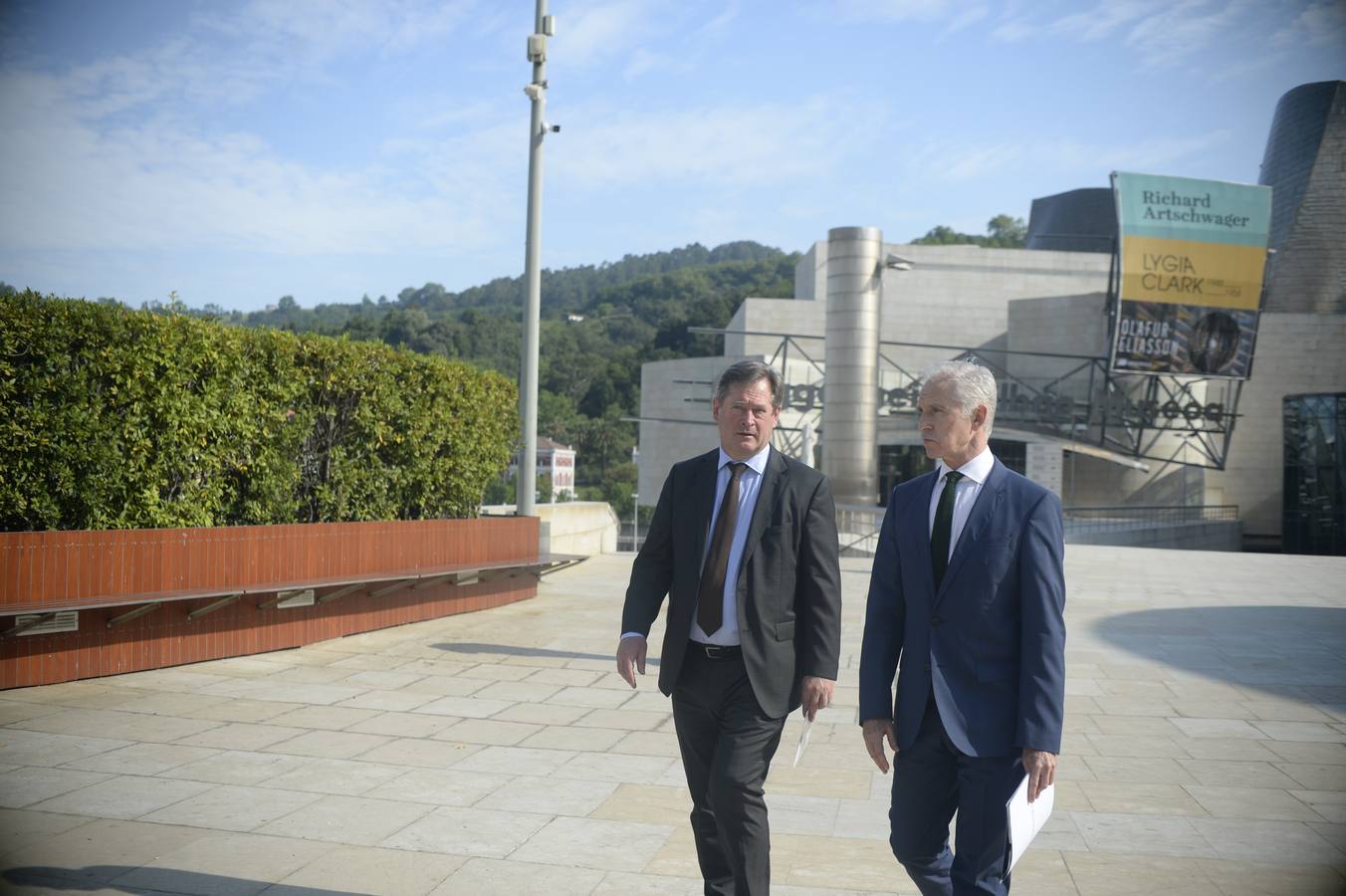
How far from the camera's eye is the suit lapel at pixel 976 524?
3471mm

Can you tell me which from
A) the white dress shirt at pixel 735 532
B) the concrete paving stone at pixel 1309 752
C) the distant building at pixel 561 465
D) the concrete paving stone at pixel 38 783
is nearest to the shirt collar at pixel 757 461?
the white dress shirt at pixel 735 532

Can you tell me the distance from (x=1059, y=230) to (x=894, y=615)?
79320mm

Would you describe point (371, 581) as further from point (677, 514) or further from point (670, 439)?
point (670, 439)

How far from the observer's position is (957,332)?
177ft

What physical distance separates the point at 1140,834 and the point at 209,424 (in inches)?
292

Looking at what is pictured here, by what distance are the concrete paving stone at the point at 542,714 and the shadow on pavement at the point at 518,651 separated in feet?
6.82

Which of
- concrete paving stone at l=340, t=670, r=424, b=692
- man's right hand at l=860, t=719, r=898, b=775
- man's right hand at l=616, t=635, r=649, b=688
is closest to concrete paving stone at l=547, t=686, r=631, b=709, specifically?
concrete paving stone at l=340, t=670, r=424, b=692

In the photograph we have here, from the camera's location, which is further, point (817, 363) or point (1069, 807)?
point (817, 363)

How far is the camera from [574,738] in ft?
24.1

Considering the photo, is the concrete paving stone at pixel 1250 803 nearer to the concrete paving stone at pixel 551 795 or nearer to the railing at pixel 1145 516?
the concrete paving stone at pixel 551 795

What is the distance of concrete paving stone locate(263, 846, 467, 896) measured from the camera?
14.5ft

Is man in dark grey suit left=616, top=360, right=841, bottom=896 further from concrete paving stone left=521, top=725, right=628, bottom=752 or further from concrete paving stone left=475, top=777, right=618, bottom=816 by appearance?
concrete paving stone left=521, top=725, right=628, bottom=752

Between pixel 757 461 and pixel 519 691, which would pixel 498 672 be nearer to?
pixel 519 691

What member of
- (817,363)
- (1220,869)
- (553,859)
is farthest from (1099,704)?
(817,363)
